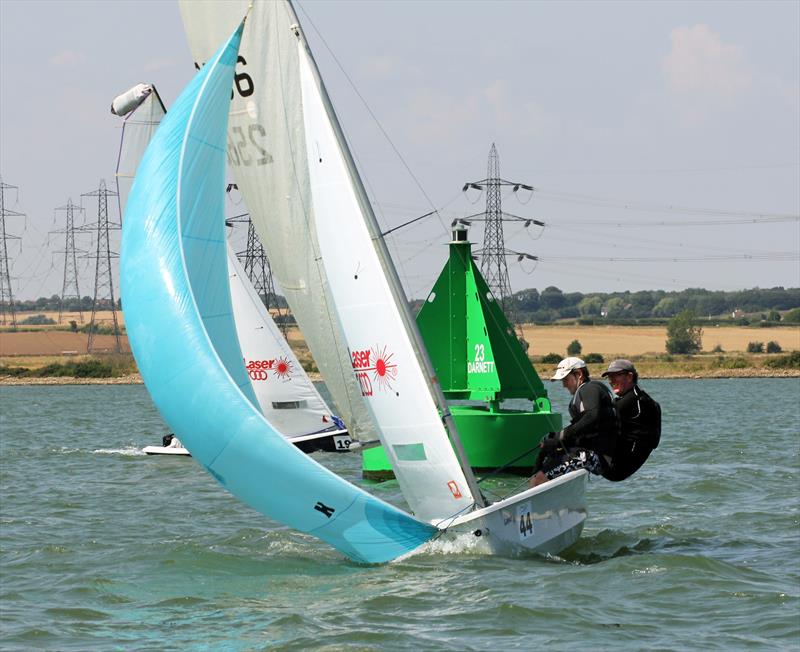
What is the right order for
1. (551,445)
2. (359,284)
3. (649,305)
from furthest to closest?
1. (649,305)
2. (551,445)
3. (359,284)

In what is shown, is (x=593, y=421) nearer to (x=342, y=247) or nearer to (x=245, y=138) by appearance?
(x=342, y=247)

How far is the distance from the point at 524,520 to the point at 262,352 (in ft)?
45.2

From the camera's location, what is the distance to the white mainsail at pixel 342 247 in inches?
518

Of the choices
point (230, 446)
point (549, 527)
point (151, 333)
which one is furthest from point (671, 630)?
point (151, 333)

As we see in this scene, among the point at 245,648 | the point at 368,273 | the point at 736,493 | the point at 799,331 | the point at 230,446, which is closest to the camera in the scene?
the point at 245,648

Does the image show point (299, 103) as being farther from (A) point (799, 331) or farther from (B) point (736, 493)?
(A) point (799, 331)

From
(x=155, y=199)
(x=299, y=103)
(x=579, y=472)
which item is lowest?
(x=579, y=472)

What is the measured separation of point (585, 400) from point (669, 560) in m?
1.83

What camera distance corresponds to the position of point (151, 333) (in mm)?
12258

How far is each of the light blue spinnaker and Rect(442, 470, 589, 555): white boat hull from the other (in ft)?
1.49

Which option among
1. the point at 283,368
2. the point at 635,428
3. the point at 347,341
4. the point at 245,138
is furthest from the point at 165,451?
the point at 635,428

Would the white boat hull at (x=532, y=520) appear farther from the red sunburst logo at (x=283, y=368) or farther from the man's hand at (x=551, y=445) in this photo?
the red sunburst logo at (x=283, y=368)

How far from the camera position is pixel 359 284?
43.6 feet

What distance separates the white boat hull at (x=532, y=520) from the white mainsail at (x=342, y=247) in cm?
25
